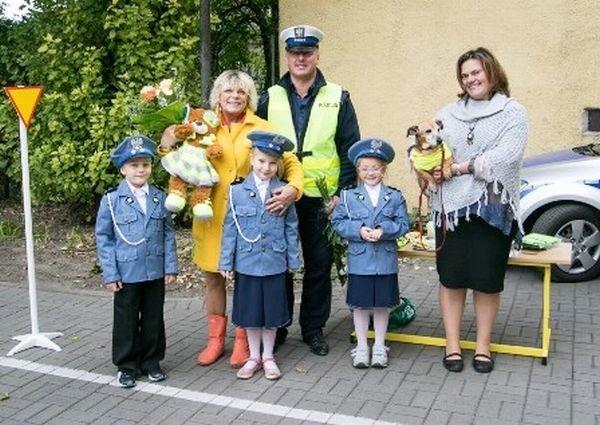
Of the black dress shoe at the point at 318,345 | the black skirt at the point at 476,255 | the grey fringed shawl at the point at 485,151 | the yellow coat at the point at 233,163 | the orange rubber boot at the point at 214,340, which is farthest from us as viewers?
the black dress shoe at the point at 318,345

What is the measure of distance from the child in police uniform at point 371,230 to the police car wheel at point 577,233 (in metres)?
2.60

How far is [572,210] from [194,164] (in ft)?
12.7

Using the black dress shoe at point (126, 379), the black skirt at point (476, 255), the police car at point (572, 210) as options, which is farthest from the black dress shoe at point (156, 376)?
the police car at point (572, 210)

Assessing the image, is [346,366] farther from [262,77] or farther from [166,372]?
[262,77]

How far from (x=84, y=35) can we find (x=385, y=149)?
541cm

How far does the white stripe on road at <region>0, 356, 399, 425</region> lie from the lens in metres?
4.15

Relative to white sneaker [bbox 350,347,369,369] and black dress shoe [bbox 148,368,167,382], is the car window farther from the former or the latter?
black dress shoe [bbox 148,368,167,382]

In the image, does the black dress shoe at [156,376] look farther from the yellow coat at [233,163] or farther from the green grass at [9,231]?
the green grass at [9,231]

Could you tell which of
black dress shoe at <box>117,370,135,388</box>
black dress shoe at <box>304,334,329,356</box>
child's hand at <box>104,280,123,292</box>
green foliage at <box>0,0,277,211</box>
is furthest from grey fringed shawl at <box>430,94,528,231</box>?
green foliage at <box>0,0,277,211</box>

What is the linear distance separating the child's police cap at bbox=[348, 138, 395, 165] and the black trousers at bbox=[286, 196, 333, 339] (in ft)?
1.55

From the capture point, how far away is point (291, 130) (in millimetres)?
4906

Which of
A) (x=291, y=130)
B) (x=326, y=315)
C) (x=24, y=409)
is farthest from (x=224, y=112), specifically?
(x=24, y=409)

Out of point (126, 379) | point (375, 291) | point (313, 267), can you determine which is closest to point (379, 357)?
point (375, 291)

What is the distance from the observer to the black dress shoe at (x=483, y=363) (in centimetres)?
473
